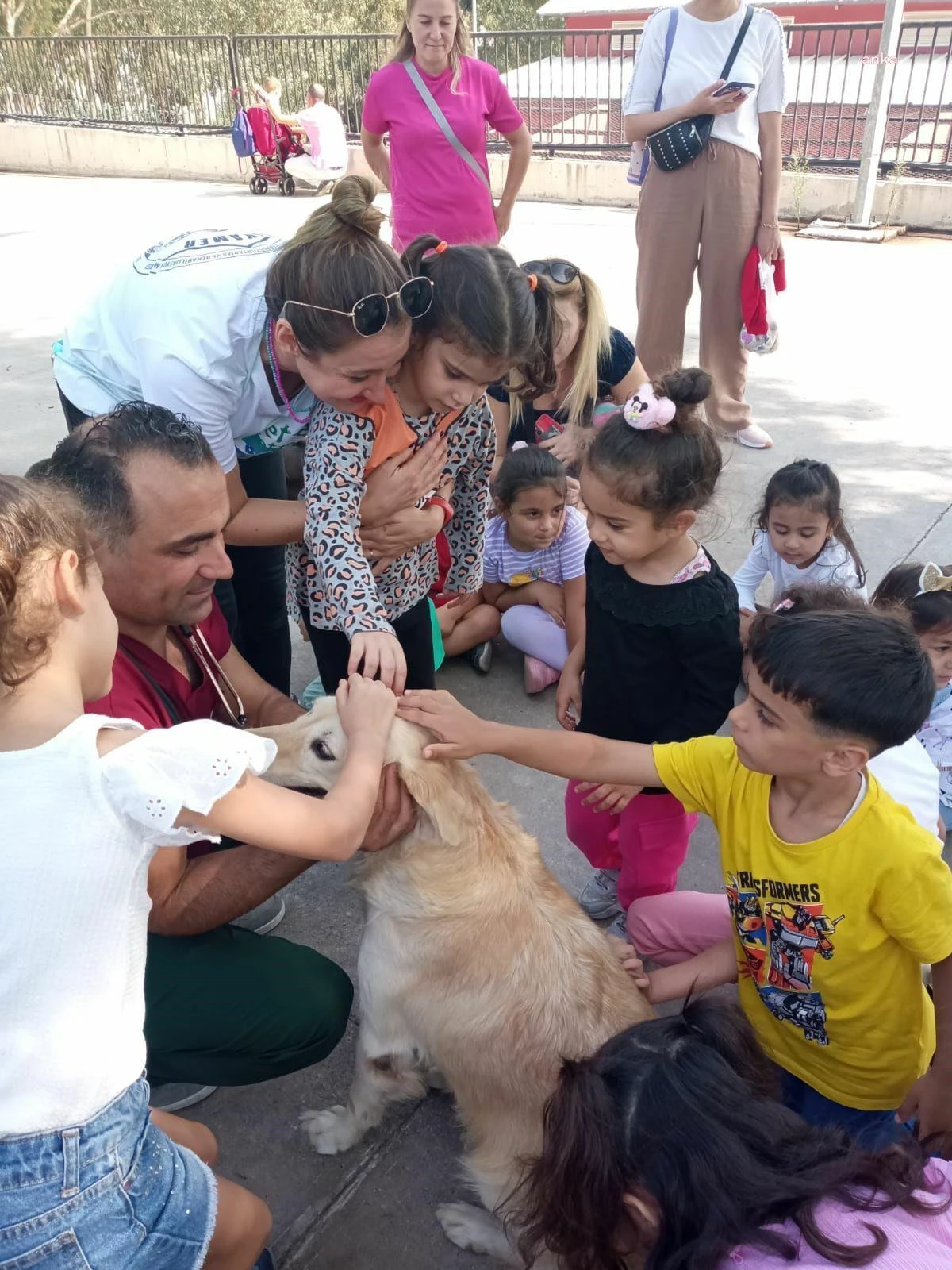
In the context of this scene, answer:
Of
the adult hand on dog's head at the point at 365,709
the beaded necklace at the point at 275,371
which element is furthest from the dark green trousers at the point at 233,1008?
the beaded necklace at the point at 275,371

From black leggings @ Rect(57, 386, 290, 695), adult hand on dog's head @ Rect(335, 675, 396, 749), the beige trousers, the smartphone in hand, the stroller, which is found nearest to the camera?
adult hand on dog's head @ Rect(335, 675, 396, 749)

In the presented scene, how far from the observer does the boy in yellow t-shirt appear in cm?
183

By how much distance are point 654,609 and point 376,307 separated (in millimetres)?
1059

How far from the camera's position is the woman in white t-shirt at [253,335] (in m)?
2.32

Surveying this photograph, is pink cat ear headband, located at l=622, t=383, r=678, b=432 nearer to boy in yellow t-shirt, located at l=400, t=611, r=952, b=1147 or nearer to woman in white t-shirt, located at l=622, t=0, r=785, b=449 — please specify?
boy in yellow t-shirt, located at l=400, t=611, r=952, b=1147

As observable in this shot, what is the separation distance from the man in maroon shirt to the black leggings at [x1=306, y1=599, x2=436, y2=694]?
698 millimetres

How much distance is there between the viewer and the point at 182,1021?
206cm

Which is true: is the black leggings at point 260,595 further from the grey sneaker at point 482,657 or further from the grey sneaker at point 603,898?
the grey sneaker at point 603,898

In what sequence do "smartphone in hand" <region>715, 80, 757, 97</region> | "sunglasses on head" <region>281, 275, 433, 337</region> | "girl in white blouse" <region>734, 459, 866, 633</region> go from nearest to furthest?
"sunglasses on head" <region>281, 275, 433, 337</region>, "girl in white blouse" <region>734, 459, 866, 633</region>, "smartphone in hand" <region>715, 80, 757, 97</region>

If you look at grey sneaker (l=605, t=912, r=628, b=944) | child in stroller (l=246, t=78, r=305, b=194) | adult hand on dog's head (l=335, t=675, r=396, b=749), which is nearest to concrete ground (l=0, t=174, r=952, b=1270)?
grey sneaker (l=605, t=912, r=628, b=944)

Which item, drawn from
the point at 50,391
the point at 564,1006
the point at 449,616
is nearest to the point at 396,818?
the point at 564,1006

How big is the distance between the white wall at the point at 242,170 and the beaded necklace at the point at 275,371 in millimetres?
12520

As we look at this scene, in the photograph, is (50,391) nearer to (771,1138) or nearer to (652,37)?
(652,37)

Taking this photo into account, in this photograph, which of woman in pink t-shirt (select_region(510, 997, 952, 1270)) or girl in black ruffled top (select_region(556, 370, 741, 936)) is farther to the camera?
girl in black ruffled top (select_region(556, 370, 741, 936))
